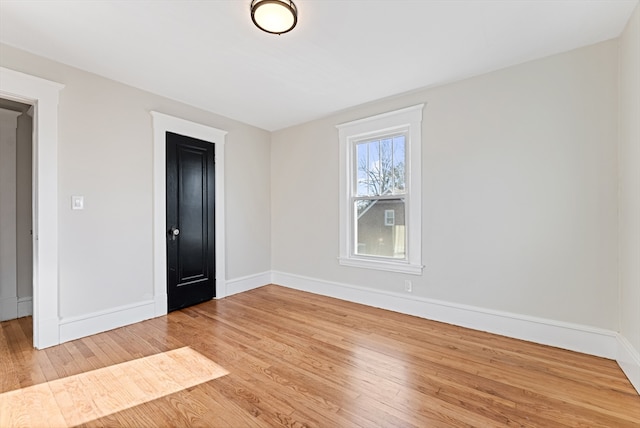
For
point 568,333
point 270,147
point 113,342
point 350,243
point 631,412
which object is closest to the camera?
point 631,412

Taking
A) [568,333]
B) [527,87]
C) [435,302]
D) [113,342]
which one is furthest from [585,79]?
[113,342]

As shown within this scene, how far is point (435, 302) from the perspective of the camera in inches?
126

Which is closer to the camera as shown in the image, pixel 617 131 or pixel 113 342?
pixel 617 131

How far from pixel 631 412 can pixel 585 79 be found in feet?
8.06

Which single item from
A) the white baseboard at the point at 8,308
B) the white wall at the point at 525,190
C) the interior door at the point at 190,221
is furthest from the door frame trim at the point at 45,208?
the white wall at the point at 525,190

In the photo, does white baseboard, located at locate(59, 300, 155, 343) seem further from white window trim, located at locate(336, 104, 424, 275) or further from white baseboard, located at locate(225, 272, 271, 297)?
white window trim, located at locate(336, 104, 424, 275)

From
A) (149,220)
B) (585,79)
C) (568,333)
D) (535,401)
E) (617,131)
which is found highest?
(585,79)

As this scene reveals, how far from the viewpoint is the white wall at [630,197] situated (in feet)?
6.46

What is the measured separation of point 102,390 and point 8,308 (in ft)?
7.88

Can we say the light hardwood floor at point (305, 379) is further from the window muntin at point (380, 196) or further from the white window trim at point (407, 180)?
the window muntin at point (380, 196)

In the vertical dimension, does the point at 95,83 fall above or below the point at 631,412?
above

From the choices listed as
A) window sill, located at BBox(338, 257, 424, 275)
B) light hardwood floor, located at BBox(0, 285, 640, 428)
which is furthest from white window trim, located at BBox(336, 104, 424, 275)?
light hardwood floor, located at BBox(0, 285, 640, 428)

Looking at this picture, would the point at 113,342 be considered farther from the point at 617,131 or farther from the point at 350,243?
the point at 617,131

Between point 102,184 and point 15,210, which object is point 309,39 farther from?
point 15,210
